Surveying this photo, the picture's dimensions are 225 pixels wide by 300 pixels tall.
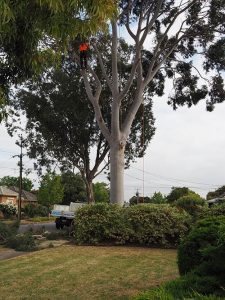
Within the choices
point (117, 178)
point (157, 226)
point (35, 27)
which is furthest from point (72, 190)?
point (35, 27)

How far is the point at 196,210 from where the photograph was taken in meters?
17.8

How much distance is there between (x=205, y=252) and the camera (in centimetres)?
562

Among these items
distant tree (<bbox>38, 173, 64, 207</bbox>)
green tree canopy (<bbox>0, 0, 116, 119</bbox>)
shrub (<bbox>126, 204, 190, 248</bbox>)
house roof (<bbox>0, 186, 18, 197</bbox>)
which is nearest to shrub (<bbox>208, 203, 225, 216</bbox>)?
shrub (<bbox>126, 204, 190, 248</bbox>)

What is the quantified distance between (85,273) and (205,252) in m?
5.39

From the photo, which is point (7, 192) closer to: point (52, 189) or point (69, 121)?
point (52, 189)

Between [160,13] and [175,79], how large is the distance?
4.22 meters

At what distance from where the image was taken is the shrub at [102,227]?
1678cm

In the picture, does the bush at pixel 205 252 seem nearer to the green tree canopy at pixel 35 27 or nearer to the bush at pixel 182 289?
the bush at pixel 182 289

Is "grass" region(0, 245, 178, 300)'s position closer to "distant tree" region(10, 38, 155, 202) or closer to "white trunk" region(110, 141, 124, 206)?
"white trunk" region(110, 141, 124, 206)

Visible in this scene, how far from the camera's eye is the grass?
8.58 m

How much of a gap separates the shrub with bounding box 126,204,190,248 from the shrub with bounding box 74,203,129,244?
1.11ft

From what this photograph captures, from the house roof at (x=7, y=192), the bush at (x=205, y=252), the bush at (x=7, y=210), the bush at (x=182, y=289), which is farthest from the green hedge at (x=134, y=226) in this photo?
the house roof at (x=7, y=192)

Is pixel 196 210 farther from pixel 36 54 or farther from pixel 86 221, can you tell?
pixel 36 54

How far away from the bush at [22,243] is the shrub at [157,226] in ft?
11.3
